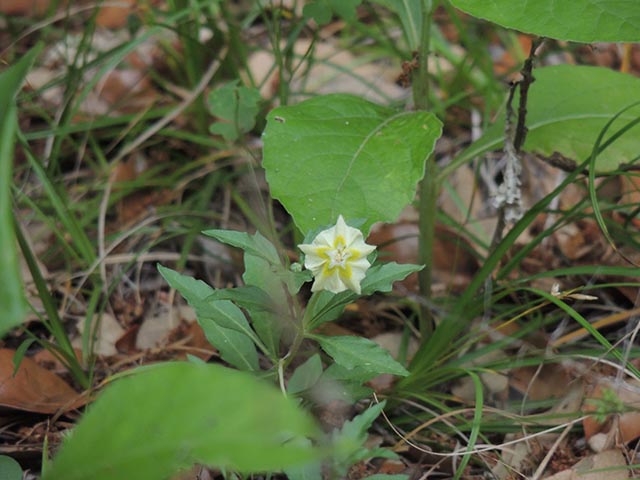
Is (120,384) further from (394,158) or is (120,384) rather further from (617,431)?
(617,431)

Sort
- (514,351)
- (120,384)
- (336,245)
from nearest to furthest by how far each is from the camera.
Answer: (120,384) → (336,245) → (514,351)

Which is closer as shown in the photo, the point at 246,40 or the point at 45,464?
the point at 45,464

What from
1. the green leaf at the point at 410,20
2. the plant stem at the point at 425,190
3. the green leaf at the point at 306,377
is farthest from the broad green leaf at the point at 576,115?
the green leaf at the point at 306,377

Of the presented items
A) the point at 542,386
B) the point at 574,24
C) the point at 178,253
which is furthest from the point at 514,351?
the point at 178,253

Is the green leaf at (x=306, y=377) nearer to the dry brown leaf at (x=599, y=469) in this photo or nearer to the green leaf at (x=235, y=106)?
the dry brown leaf at (x=599, y=469)

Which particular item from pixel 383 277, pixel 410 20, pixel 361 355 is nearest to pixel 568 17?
pixel 410 20

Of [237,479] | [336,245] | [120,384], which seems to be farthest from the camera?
[237,479]
